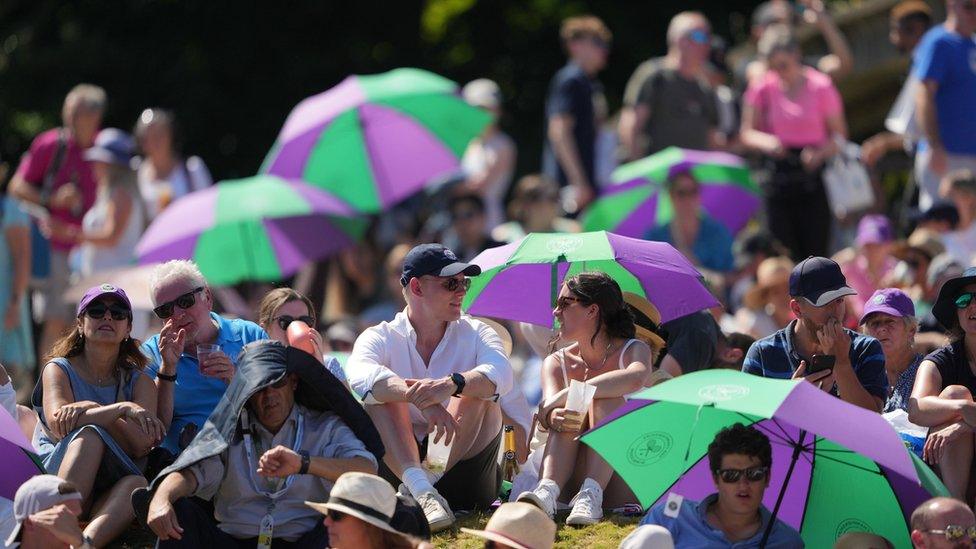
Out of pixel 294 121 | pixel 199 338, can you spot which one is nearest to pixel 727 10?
pixel 294 121

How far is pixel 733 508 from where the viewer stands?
753 cm

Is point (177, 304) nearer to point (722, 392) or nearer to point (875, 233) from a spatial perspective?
point (722, 392)

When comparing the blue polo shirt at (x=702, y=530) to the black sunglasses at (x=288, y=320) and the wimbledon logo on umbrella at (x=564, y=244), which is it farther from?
the black sunglasses at (x=288, y=320)

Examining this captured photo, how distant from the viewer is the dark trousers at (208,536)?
7801 millimetres

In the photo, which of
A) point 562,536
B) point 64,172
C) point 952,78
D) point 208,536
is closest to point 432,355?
point 562,536

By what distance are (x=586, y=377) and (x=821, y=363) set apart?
135 centimetres

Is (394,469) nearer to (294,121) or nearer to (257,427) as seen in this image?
(257,427)

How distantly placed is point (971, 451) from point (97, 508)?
398 centimetres

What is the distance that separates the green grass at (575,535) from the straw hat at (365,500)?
3.75 ft

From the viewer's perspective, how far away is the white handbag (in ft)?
45.1

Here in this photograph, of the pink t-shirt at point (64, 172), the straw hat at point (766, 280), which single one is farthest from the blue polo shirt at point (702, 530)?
the pink t-shirt at point (64, 172)

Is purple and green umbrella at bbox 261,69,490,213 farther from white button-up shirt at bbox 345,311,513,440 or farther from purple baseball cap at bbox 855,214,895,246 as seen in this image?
white button-up shirt at bbox 345,311,513,440

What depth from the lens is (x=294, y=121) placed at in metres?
14.7

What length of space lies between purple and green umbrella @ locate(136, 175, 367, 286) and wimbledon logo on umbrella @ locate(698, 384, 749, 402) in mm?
6618
